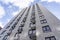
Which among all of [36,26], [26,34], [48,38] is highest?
[36,26]

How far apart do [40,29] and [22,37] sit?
3333 mm

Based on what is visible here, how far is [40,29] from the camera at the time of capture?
2534 centimetres

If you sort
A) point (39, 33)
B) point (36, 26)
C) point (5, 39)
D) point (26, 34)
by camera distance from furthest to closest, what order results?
1. point (5, 39)
2. point (36, 26)
3. point (26, 34)
4. point (39, 33)

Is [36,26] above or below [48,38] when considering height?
above

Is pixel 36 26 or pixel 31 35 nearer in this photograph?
pixel 31 35

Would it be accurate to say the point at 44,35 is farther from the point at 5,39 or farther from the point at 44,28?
the point at 5,39

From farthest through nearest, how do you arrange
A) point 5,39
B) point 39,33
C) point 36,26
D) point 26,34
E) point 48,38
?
point 5,39 < point 36,26 < point 26,34 < point 39,33 < point 48,38

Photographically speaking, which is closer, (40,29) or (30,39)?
(30,39)

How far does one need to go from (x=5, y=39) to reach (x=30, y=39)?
8.14m

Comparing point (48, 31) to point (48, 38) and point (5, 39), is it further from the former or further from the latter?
point (5, 39)

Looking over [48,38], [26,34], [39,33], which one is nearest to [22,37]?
[26,34]

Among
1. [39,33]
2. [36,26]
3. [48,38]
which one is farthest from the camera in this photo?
[36,26]

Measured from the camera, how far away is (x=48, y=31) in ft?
79.8

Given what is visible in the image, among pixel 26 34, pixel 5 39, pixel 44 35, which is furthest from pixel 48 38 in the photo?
pixel 5 39
